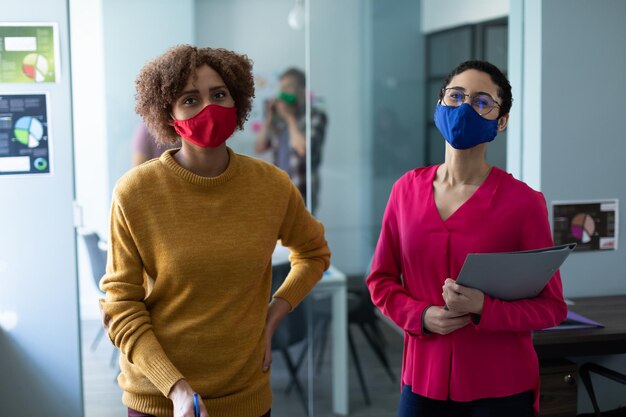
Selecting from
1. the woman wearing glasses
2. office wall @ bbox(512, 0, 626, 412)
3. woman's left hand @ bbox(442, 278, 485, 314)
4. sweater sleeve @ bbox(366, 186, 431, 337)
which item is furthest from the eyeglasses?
office wall @ bbox(512, 0, 626, 412)

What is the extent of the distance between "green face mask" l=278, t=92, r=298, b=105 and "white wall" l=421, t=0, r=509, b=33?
769mm

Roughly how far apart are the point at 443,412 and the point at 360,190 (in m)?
2.28

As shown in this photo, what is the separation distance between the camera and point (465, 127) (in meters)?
1.68

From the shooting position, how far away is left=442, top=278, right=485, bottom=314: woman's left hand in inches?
64.1

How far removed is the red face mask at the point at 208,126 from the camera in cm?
161

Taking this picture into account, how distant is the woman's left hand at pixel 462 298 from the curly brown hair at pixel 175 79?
25.0 inches

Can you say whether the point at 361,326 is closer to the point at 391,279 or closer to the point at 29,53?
the point at 391,279

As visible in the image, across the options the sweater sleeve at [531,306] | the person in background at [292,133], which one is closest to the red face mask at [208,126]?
the sweater sleeve at [531,306]

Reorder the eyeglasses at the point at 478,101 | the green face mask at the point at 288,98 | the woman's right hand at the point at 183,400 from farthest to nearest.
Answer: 1. the green face mask at the point at 288,98
2. the eyeglasses at the point at 478,101
3. the woman's right hand at the point at 183,400

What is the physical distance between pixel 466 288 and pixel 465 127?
368mm

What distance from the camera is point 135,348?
1545 millimetres

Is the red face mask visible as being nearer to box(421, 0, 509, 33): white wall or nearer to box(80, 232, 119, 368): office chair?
box(80, 232, 119, 368): office chair

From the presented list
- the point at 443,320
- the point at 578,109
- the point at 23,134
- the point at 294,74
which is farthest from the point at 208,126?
the point at 294,74

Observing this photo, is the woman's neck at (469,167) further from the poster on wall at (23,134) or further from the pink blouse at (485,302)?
the poster on wall at (23,134)
